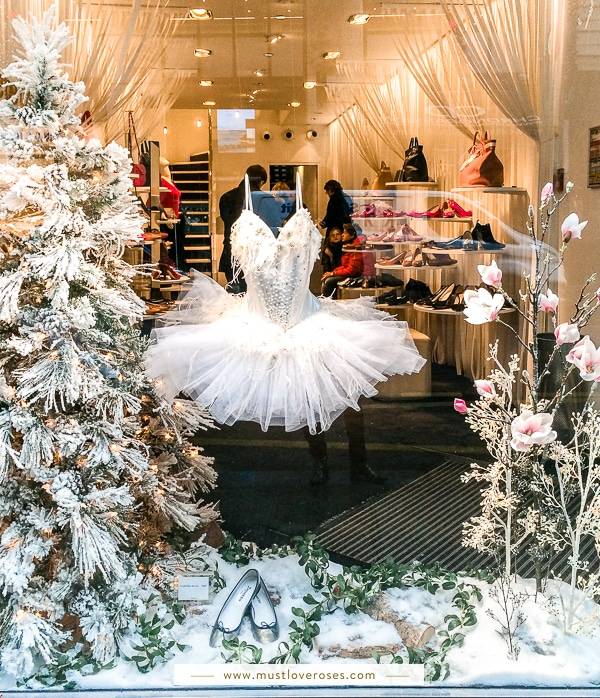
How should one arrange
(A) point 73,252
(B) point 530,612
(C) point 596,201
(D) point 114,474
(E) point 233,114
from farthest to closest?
(C) point 596,201 < (E) point 233,114 < (B) point 530,612 < (D) point 114,474 < (A) point 73,252

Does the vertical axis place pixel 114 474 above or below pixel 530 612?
above

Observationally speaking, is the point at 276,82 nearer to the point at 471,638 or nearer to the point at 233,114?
the point at 233,114

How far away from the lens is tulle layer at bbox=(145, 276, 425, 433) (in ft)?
8.40

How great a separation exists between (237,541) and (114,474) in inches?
31.7

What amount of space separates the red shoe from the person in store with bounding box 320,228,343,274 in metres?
0.54

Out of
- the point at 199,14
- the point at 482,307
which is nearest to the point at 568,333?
the point at 482,307

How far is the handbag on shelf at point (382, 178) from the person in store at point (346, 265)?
187 millimetres

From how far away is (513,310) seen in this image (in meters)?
3.18

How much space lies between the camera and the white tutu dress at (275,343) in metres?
2.57

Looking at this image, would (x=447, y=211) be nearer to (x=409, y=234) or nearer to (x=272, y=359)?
(x=409, y=234)

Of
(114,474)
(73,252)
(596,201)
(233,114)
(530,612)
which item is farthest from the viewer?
(596,201)

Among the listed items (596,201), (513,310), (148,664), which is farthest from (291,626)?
(596,201)

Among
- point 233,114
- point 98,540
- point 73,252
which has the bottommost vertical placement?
point 98,540

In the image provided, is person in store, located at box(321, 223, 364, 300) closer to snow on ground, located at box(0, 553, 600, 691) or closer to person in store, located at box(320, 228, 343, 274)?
person in store, located at box(320, 228, 343, 274)
